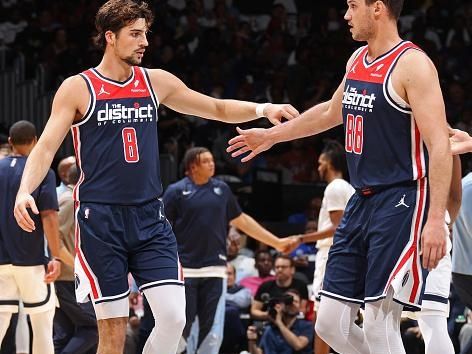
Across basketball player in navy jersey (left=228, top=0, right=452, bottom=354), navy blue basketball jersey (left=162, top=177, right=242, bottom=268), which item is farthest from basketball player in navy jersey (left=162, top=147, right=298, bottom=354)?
basketball player in navy jersey (left=228, top=0, right=452, bottom=354)

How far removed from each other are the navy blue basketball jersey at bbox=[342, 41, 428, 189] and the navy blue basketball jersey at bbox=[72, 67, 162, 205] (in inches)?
47.1

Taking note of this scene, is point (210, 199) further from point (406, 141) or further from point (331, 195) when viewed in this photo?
point (406, 141)

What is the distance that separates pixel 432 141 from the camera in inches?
199

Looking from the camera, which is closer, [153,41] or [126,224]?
[126,224]

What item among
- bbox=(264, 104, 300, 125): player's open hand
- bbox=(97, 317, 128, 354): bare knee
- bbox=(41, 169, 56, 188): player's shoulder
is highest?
bbox=(264, 104, 300, 125): player's open hand

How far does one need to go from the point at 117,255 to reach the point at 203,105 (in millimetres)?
1054

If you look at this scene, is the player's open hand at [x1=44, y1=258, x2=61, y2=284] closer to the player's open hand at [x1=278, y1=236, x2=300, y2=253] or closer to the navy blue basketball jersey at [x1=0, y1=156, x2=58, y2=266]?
the navy blue basketball jersey at [x1=0, y1=156, x2=58, y2=266]

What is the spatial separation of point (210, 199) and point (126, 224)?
352cm

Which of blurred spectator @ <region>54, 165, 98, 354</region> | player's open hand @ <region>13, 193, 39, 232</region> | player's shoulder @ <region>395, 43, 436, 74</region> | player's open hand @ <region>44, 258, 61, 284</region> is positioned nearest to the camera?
player's shoulder @ <region>395, 43, 436, 74</region>

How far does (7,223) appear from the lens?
812 centimetres

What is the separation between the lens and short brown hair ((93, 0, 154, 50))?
19.6ft

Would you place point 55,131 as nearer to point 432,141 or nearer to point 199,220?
point 432,141

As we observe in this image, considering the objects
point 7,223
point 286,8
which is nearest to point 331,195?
point 7,223

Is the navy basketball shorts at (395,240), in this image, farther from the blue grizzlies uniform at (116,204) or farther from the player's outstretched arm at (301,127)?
the blue grizzlies uniform at (116,204)
